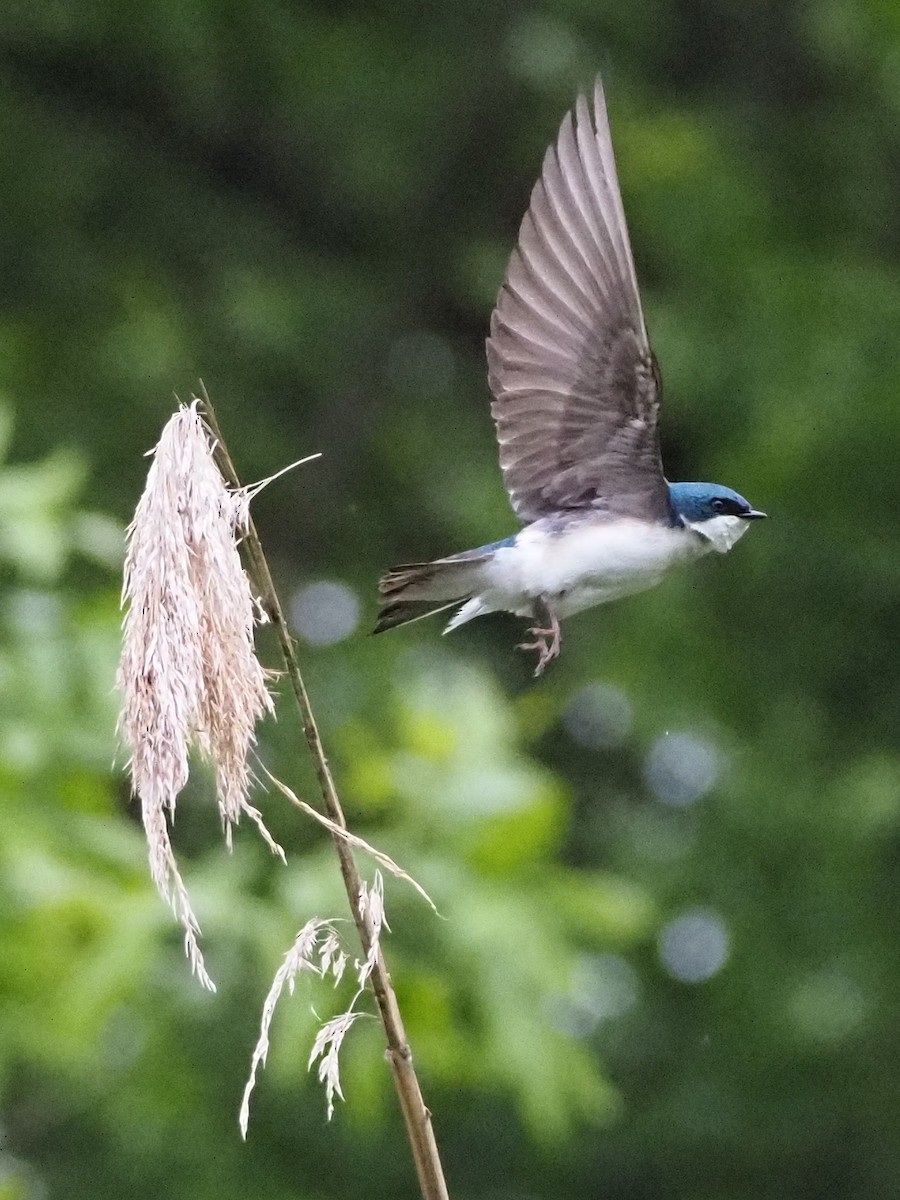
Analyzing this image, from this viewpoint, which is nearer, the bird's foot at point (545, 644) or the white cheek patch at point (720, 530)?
the bird's foot at point (545, 644)

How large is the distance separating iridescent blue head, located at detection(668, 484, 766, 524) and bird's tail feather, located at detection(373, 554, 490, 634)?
0.32m

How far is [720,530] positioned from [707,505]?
0.23 ft

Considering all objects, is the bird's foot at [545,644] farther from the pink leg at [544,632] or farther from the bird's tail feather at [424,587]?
the bird's tail feather at [424,587]

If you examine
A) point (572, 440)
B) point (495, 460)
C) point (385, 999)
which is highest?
point (495, 460)

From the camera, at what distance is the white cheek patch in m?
2.35

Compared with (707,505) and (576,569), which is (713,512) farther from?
(576,569)

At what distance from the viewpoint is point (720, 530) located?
236cm

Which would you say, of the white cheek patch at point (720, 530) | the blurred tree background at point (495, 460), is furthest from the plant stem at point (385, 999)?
the blurred tree background at point (495, 460)

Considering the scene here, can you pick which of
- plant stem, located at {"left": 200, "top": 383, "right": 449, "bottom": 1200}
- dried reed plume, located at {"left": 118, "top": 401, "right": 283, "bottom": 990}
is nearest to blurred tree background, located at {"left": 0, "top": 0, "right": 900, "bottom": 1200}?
dried reed plume, located at {"left": 118, "top": 401, "right": 283, "bottom": 990}

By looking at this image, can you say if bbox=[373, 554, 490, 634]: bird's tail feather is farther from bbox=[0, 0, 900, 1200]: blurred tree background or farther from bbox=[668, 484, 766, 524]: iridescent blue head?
bbox=[0, 0, 900, 1200]: blurred tree background

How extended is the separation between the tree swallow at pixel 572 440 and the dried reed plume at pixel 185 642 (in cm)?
63

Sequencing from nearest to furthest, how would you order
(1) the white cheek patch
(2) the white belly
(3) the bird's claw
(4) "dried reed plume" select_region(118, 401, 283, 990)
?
(4) "dried reed plume" select_region(118, 401, 283, 990), (3) the bird's claw, (2) the white belly, (1) the white cheek patch

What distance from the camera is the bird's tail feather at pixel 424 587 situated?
6.81 feet

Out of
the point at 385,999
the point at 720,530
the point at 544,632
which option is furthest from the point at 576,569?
the point at 385,999
